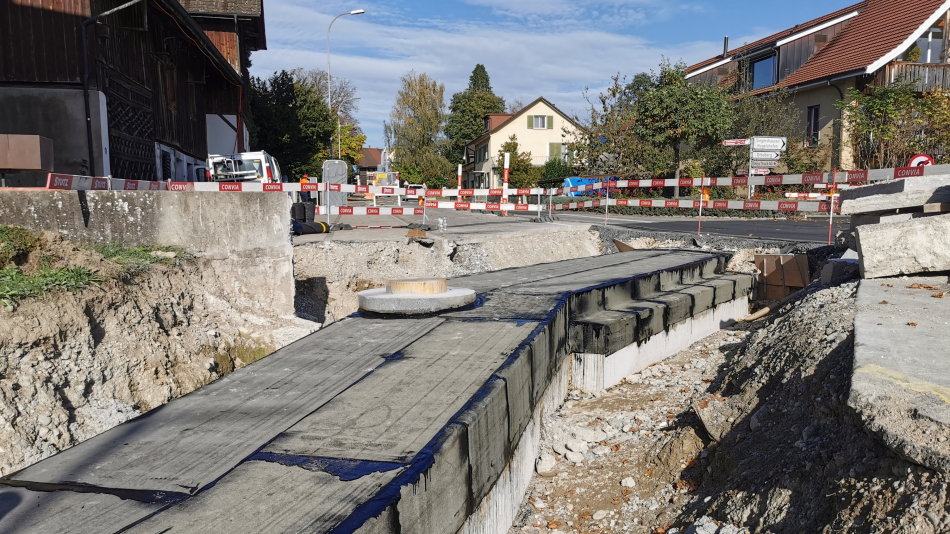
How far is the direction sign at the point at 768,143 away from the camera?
71.6 ft

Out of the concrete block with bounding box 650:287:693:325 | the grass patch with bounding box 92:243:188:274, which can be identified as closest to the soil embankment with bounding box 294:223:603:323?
the grass patch with bounding box 92:243:188:274

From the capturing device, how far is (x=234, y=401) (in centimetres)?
286

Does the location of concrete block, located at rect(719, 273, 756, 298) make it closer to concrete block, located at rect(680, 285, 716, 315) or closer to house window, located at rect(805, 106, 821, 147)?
concrete block, located at rect(680, 285, 716, 315)

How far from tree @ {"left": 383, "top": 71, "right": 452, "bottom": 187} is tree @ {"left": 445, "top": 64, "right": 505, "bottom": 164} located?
324 centimetres

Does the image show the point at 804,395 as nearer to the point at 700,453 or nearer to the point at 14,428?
the point at 700,453

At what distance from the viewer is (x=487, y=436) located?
281cm

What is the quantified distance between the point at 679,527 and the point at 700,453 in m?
0.76

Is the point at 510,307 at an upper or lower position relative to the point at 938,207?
lower

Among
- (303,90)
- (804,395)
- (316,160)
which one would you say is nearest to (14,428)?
(804,395)

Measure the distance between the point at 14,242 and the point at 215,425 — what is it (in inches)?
140

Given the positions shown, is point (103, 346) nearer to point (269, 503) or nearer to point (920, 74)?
point (269, 503)

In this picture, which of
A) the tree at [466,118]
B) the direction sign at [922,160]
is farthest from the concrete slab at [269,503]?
the tree at [466,118]

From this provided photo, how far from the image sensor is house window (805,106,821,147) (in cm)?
2730

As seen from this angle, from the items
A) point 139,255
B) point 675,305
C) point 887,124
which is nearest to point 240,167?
point 139,255
